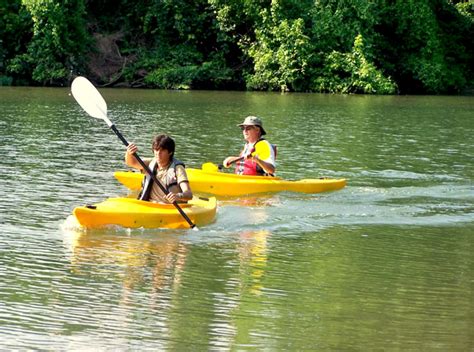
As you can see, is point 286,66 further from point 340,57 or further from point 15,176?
point 15,176

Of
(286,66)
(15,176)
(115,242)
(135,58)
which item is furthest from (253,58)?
(115,242)

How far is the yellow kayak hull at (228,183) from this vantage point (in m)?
12.2

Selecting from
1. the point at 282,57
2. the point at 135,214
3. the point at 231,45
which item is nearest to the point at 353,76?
the point at 282,57

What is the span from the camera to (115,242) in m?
8.96

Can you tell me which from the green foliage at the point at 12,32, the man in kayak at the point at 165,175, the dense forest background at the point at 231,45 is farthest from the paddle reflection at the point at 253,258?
the green foliage at the point at 12,32

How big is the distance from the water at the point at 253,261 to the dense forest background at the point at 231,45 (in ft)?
64.1

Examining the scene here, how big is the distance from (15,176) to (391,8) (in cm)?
2843

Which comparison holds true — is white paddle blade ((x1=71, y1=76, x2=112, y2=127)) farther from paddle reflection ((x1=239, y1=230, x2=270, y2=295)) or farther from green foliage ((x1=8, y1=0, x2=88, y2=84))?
green foliage ((x1=8, y1=0, x2=88, y2=84))

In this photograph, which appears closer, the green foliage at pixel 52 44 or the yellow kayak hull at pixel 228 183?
the yellow kayak hull at pixel 228 183

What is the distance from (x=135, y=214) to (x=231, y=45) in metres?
30.6

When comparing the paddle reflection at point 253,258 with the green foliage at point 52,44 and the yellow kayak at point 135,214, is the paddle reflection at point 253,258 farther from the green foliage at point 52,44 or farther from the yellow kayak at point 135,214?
the green foliage at point 52,44

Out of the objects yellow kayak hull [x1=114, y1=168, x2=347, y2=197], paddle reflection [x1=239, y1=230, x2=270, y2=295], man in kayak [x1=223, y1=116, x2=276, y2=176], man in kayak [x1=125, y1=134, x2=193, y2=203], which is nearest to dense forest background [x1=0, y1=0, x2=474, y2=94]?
yellow kayak hull [x1=114, y1=168, x2=347, y2=197]

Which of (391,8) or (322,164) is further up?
(391,8)

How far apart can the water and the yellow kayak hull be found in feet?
0.55
